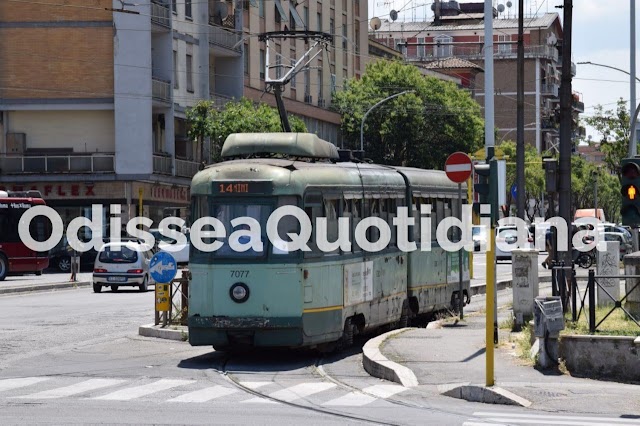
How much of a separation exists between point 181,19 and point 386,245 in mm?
40998

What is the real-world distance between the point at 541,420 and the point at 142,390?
15.7 ft

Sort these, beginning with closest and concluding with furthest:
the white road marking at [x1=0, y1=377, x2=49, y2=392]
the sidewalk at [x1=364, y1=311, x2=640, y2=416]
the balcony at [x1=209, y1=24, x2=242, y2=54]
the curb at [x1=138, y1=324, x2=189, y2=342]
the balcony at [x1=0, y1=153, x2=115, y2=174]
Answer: the sidewalk at [x1=364, y1=311, x2=640, y2=416] → the white road marking at [x1=0, y1=377, x2=49, y2=392] → the curb at [x1=138, y1=324, x2=189, y2=342] → the balcony at [x1=0, y1=153, x2=115, y2=174] → the balcony at [x1=209, y1=24, x2=242, y2=54]

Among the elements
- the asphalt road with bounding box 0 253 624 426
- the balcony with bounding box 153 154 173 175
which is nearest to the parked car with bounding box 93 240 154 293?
the asphalt road with bounding box 0 253 624 426

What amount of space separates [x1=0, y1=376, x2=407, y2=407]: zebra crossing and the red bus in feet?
98.4

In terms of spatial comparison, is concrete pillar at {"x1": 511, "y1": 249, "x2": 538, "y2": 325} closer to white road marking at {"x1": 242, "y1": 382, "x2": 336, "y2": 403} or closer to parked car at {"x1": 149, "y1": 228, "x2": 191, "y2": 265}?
white road marking at {"x1": 242, "y1": 382, "x2": 336, "y2": 403}

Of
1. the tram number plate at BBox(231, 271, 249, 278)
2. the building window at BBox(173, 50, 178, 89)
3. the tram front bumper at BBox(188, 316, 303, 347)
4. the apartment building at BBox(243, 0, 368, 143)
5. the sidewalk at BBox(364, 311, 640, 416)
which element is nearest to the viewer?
the sidewalk at BBox(364, 311, 640, 416)

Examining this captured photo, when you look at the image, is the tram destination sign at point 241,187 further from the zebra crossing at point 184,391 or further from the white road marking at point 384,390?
the white road marking at point 384,390

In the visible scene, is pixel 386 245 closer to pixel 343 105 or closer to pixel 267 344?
pixel 267 344

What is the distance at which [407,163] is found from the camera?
8375 centimetres

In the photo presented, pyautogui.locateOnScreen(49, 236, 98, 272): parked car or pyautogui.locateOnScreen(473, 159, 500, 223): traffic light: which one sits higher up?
pyautogui.locateOnScreen(473, 159, 500, 223): traffic light

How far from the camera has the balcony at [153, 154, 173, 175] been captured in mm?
58062

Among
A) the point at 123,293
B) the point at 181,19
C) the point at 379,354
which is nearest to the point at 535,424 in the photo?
the point at 379,354

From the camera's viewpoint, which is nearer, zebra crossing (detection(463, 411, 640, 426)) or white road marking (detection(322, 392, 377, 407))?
zebra crossing (detection(463, 411, 640, 426))

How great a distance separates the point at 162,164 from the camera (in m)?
59.2
